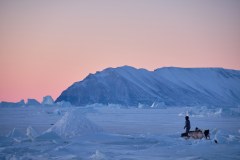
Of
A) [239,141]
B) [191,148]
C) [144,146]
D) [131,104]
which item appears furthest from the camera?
[131,104]

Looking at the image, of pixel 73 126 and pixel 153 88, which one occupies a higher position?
pixel 153 88

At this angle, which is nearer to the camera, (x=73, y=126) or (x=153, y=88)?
(x=73, y=126)

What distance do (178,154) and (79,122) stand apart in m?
7.95

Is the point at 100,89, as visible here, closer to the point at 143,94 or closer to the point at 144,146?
the point at 143,94

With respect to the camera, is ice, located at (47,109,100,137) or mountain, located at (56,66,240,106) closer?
ice, located at (47,109,100,137)

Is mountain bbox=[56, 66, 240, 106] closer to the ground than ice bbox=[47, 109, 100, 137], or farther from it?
farther from it

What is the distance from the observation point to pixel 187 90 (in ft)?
563

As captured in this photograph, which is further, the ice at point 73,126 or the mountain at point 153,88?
the mountain at point 153,88

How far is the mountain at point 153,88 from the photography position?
151 metres

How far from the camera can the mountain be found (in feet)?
495

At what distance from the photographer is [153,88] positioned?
162000 mm

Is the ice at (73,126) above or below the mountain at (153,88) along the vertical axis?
below

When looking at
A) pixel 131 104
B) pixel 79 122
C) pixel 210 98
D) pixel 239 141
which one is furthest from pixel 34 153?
pixel 210 98

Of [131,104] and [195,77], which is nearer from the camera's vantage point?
[131,104]
